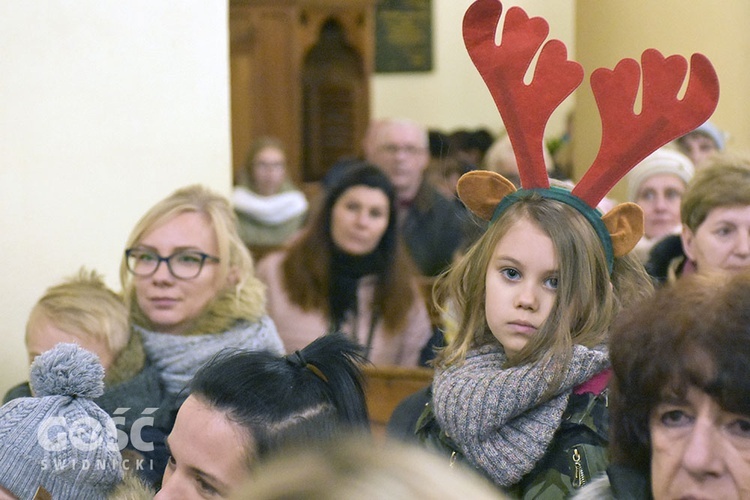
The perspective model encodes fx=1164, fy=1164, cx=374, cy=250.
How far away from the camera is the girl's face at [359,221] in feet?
13.8

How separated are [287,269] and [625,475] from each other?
255 cm

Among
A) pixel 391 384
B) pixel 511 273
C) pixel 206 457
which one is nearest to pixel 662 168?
pixel 391 384

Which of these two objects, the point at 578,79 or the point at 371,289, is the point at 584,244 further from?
the point at 371,289

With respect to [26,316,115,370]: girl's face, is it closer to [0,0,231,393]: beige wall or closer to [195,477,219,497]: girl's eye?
[0,0,231,393]: beige wall

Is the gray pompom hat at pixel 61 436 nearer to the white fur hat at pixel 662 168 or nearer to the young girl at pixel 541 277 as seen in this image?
the young girl at pixel 541 277

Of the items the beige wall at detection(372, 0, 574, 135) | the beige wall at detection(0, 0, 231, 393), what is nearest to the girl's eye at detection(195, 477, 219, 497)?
the beige wall at detection(0, 0, 231, 393)

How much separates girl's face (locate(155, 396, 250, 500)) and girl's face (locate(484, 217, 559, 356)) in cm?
65

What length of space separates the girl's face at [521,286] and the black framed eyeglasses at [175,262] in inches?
53.0

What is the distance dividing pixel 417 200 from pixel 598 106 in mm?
2725

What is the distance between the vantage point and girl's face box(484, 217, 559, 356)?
7.47 feet

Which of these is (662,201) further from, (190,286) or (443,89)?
(443,89)

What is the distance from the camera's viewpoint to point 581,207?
7.86 feet

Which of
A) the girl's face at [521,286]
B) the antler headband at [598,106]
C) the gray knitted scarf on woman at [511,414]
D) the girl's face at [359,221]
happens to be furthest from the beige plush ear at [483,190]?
the girl's face at [359,221]

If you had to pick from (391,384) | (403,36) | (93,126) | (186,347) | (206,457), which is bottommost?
(391,384)
